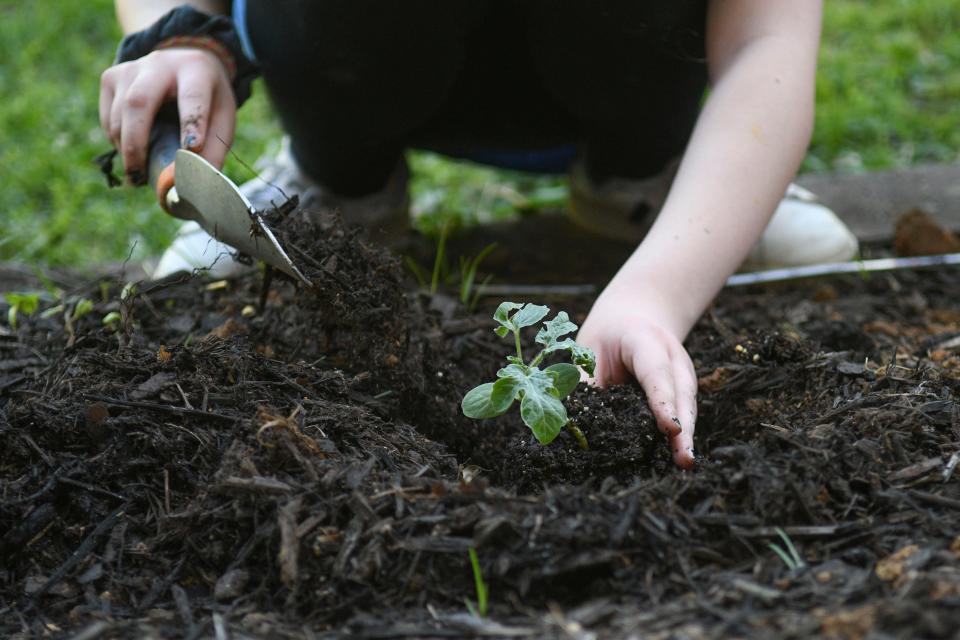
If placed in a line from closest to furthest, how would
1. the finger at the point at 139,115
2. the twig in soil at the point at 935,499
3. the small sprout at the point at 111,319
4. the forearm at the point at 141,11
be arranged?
the twig in soil at the point at 935,499
the finger at the point at 139,115
the small sprout at the point at 111,319
the forearm at the point at 141,11

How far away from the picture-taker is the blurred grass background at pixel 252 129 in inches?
122

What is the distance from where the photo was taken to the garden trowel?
148 centimetres

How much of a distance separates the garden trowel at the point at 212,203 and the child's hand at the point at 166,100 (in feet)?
0.16

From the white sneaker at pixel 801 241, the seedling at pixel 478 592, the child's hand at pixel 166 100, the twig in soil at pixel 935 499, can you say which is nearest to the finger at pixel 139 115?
the child's hand at pixel 166 100

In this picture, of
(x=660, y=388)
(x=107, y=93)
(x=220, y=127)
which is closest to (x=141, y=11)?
(x=107, y=93)

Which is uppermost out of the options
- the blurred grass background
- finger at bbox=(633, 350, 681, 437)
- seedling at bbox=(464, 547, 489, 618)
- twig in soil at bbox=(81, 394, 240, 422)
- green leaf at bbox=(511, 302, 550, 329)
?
green leaf at bbox=(511, 302, 550, 329)

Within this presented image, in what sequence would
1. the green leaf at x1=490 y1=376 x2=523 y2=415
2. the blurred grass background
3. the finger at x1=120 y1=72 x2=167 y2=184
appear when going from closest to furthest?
the green leaf at x1=490 y1=376 x2=523 y2=415 < the finger at x1=120 y1=72 x2=167 y2=184 < the blurred grass background

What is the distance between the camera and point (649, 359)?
1503 millimetres

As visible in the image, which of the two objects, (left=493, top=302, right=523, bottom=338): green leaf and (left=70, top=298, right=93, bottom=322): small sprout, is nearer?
(left=493, top=302, right=523, bottom=338): green leaf

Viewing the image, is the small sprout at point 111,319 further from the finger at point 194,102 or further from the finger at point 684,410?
the finger at point 684,410

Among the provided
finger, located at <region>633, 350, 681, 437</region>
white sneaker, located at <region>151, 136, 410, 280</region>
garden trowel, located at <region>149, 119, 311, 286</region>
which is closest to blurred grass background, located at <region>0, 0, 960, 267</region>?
white sneaker, located at <region>151, 136, 410, 280</region>

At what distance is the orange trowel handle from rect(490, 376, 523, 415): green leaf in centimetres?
74

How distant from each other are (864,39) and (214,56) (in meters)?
3.32

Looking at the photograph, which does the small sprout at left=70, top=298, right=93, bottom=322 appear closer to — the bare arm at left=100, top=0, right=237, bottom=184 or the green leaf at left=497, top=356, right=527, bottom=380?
the bare arm at left=100, top=0, right=237, bottom=184
